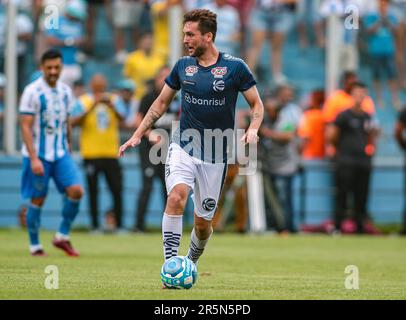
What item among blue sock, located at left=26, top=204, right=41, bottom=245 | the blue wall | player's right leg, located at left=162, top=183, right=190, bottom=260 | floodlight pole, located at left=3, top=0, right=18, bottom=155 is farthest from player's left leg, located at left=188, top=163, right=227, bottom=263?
floodlight pole, located at left=3, top=0, right=18, bottom=155

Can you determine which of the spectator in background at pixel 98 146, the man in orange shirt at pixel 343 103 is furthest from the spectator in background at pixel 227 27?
the spectator in background at pixel 98 146

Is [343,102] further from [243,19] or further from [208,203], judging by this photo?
[208,203]

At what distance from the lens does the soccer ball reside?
10492 millimetres

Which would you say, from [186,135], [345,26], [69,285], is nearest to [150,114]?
[186,135]

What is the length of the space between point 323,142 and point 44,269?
1206cm

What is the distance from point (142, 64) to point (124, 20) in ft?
3.41

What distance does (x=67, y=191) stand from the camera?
50.0 feet

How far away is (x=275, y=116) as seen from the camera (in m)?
22.3

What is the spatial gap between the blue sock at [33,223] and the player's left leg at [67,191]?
263 millimetres

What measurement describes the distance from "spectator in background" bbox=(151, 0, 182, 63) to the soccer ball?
1294 cm

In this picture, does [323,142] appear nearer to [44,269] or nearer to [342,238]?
[342,238]

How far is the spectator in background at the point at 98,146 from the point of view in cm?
2139

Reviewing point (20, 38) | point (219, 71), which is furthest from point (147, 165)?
point (219, 71)

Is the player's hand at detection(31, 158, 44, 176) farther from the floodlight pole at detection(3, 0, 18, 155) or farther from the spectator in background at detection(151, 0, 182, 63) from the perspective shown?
the spectator in background at detection(151, 0, 182, 63)
